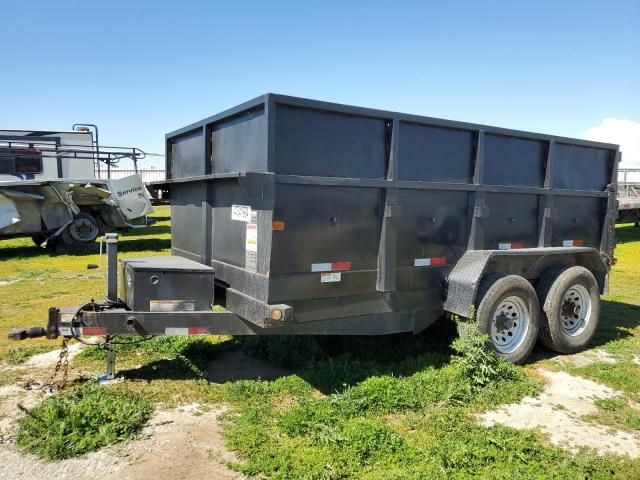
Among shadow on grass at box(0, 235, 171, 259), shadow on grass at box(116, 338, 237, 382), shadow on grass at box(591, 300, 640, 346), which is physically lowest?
shadow on grass at box(0, 235, 171, 259)

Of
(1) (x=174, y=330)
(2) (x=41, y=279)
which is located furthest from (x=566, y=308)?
(2) (x=41, y=279)

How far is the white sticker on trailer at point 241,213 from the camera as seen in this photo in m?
4.34

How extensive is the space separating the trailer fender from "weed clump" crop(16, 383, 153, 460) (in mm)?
2913

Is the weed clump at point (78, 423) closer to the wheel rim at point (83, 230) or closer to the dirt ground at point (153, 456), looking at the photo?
the dirt ground at point (153, 456)

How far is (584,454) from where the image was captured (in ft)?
11.9

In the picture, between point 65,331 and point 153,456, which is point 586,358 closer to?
point 153,456

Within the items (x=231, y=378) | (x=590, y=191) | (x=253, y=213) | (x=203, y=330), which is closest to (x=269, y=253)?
(x=253, y=213)

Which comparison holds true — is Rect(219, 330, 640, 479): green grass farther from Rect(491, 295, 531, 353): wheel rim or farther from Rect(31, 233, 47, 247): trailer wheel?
Rect(31, 233, 47, 247): trailer wheel

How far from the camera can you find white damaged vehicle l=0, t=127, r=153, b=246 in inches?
530

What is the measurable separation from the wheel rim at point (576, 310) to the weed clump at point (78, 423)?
459cm

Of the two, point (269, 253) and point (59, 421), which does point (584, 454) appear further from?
point (59, 421)

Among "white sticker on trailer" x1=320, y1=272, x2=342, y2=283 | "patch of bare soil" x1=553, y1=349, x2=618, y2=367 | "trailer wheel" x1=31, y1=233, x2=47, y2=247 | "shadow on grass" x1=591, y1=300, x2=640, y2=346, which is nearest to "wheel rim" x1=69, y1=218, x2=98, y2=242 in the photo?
"trailer wheel" x1=31, y1=233, x2=47, y2=247

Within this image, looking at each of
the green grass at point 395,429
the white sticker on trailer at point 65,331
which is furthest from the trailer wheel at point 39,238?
the green grass at point 395,429

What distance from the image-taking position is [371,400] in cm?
432
